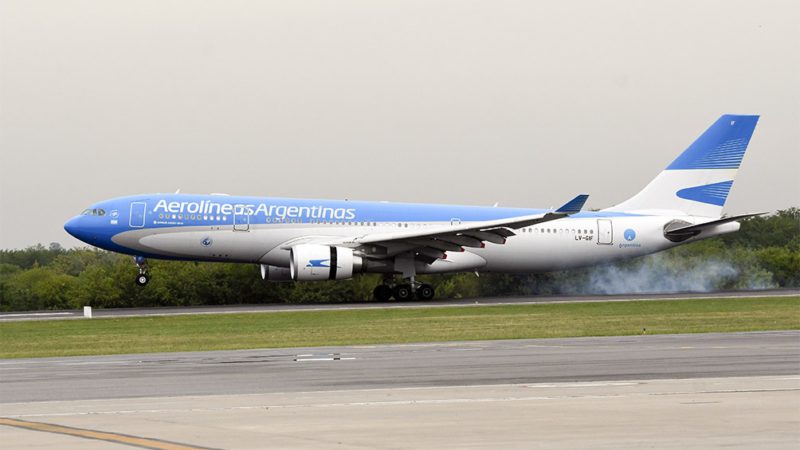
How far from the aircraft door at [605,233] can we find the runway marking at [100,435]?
36956mm

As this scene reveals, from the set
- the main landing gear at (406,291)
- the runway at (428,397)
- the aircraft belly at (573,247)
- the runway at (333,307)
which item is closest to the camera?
the runway at (428,397)

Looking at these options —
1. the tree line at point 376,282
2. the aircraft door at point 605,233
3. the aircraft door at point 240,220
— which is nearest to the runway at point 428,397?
the aircraft door at point 240,220

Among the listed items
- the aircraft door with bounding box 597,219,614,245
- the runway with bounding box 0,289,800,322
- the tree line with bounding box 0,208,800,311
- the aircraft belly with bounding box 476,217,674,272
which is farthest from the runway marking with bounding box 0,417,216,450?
the tree line with bounding box 0,208,800,311

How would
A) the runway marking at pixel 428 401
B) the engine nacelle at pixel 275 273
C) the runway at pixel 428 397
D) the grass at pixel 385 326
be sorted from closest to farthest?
the runway at pixel 428 397 < the runway marking at pixel 428 401 < the grass at pixel 385 326 < the engine nacelle at pixel 275 273

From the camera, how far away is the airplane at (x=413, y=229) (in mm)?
44062

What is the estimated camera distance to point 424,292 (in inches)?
1828

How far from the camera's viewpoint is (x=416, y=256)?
45.9 m

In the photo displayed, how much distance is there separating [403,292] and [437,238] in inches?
115

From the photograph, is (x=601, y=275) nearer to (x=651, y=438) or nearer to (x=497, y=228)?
(x=497, y=228)

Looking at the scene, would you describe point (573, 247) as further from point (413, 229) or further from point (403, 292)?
point (403, 292)

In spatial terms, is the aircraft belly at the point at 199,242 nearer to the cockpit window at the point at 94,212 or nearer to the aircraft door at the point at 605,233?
the cockpit window at the point at 94,212

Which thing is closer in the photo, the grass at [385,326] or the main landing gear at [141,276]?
the grass at [385,326]

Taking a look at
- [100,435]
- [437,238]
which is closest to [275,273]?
[437,238]

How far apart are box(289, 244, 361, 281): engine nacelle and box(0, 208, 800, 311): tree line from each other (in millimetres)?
8182
